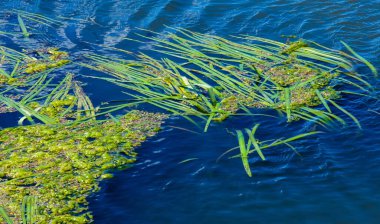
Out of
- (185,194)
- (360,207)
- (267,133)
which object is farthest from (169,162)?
(360,207)

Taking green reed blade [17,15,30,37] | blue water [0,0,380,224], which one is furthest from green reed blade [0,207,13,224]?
green reed blade [17,15,30,37]

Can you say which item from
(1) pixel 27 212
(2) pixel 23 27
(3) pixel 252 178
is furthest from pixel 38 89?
(3) pixel 252 178

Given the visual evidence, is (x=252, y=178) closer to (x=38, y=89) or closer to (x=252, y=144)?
(x=252, y=144)

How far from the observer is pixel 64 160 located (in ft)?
13.9

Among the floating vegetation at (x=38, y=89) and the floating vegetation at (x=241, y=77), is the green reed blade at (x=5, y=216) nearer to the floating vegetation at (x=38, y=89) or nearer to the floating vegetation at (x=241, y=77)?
the floating vegetation at (x=38, y=89)

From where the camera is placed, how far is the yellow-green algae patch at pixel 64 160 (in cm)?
379

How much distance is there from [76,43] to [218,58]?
5.88 ft

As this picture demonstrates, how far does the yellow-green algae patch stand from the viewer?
379 centimetres

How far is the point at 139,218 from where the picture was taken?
3.66m

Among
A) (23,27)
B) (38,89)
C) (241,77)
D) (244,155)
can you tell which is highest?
(23,27)

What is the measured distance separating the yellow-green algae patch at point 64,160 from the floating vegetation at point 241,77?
1.26 feet

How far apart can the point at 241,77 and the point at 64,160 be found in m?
1.76

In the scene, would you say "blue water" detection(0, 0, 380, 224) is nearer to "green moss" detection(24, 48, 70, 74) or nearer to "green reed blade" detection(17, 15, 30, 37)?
"green moss" detection(24, 48, 70, 74)

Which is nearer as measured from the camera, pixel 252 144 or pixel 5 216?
pixel 5 216
